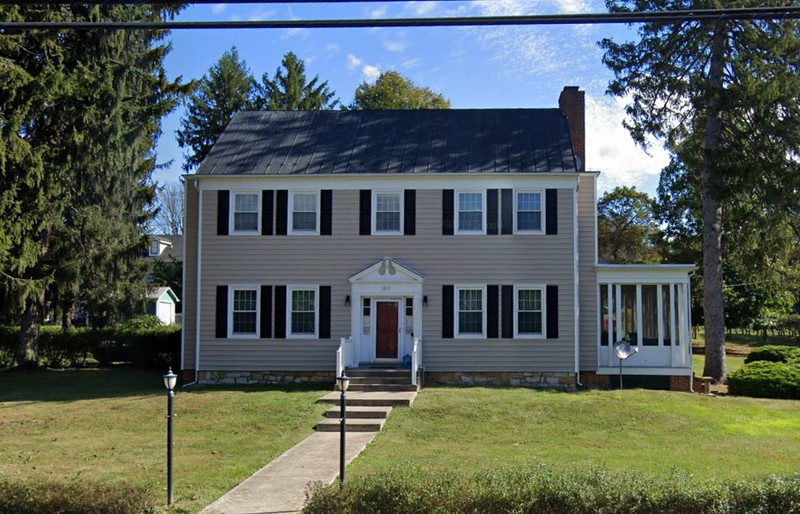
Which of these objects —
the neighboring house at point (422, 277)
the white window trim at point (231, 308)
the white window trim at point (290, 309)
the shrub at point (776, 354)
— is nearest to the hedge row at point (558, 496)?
the neighboring house at point (422, 277)

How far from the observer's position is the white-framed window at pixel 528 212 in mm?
20891

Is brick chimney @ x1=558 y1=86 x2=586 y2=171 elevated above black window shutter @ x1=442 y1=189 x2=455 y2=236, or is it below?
above

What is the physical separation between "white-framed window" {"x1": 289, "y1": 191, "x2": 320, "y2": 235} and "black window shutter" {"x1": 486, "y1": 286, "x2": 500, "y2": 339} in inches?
208

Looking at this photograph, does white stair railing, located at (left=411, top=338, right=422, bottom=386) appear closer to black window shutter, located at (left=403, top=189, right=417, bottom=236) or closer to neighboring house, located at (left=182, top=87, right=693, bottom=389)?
neighboring house, located at (left=182, top=87, right=693, bottom=389)

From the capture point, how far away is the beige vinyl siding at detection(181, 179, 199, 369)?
21.5 m

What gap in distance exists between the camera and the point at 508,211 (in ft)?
68.6

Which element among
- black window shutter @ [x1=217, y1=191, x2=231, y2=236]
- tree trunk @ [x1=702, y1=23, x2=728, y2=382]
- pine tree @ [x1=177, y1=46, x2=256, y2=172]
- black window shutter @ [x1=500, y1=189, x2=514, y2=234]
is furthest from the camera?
pine tree @ [x1=177, y1=46, x2=256, y2=172]

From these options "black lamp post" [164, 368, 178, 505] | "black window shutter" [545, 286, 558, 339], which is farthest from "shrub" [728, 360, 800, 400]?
"black lamp post" [164, 368, 178, 505]

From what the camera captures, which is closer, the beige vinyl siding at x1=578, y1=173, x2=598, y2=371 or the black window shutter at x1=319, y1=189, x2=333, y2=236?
the beige vinyl siding at x1=578, y1=173, x2=598, y2=371

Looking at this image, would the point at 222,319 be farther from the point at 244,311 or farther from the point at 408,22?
the point at 408,22

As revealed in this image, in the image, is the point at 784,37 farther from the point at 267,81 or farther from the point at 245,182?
the point at 267,81

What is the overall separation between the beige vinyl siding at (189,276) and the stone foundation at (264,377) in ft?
→ 2.46

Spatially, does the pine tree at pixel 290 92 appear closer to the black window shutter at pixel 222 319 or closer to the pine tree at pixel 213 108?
the pine tree at pixel 213 108

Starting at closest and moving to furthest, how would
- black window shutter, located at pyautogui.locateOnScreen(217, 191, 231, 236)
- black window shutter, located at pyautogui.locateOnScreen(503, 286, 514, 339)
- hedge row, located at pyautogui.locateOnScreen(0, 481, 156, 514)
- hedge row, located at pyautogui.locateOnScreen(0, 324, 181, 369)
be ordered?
hedge row, located at pyautogui.locateOnScreen(0, 481, 156, 514) < black window shutter, located at pyautogui.locateOnScreen(503, 286, 514, 339) < black window shutter, located at pyautogui.locateOnScreen(217, 191, 231, 236) < hedge row, located at pyautogui.locateOnScreen(0, 324, 181, 369)
